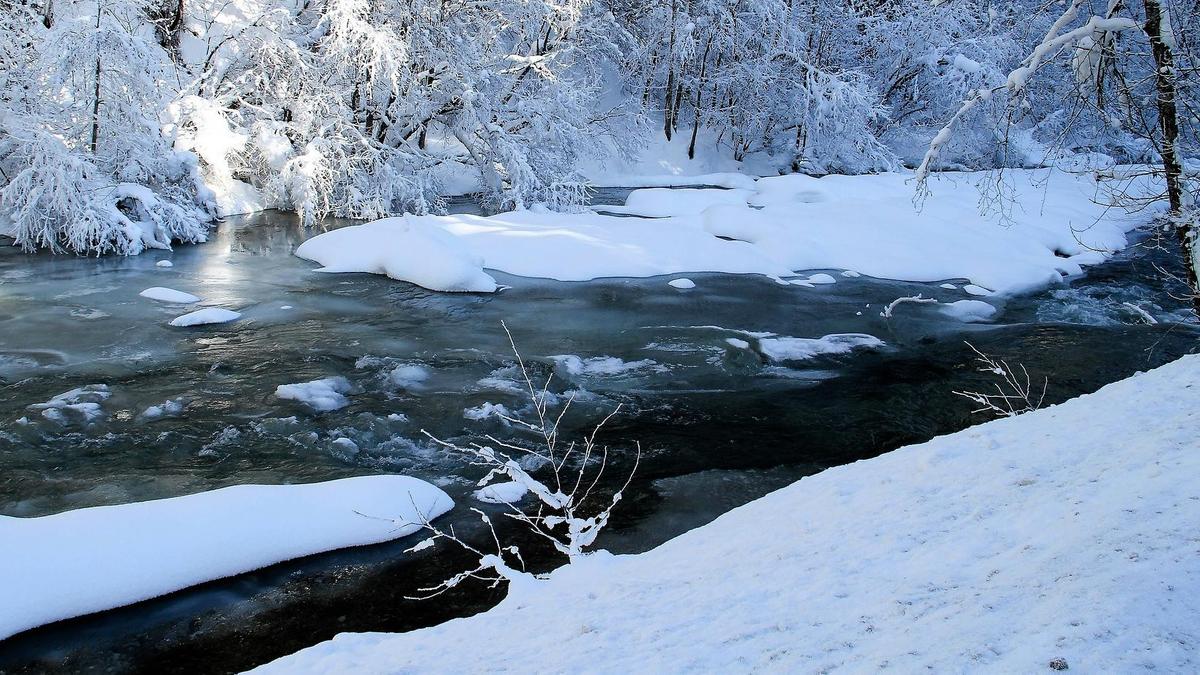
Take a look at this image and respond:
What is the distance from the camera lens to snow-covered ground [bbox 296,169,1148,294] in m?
12.4

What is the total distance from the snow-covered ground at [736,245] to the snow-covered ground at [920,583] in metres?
8.51

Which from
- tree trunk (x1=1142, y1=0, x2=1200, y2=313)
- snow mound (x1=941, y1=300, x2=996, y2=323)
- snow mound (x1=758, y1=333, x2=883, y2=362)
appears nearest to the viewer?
tree trunk (x1=1142, y1=0, x2=1200, y2=313)

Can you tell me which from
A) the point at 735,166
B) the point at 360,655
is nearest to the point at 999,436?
the point at 360,655

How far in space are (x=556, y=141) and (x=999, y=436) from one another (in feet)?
53.2

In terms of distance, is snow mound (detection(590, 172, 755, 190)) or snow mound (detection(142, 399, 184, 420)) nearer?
snow mound (detection(142, 399, 184, 420))

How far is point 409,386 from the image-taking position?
7.54 meters

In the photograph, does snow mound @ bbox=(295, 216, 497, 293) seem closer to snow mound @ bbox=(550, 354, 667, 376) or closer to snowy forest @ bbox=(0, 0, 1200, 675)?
snowy forest @ bbox=(0, 0, 1200, 675)

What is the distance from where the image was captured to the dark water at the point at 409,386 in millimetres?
4297

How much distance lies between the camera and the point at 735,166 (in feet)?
86.5

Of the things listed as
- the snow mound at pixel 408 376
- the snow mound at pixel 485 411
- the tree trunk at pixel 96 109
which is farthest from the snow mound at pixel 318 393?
the tree trunk at pixel 96 109

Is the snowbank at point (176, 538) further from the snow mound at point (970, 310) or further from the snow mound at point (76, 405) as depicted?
the snow mound at point (970, 310)

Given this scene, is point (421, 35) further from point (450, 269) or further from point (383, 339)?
point (383, 339)

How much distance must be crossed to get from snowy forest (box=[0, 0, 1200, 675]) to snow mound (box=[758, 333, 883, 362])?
2.2 inches

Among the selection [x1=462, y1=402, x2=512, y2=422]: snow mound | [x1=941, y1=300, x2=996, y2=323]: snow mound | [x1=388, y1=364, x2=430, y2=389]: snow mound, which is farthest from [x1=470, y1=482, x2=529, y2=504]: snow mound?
[x1=941, y1=300, x2=996, y2=323]: snow mound
